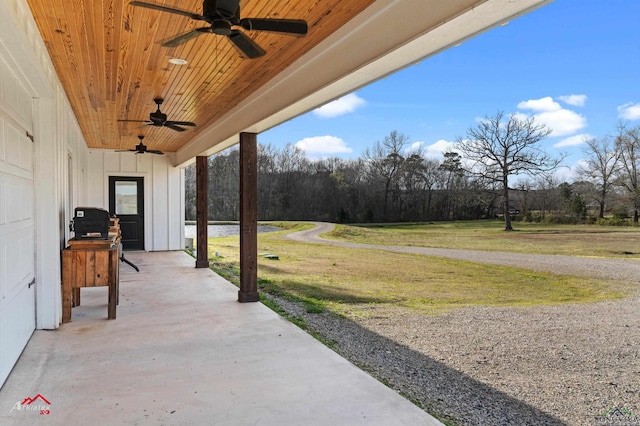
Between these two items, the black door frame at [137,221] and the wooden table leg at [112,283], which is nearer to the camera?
the wooden table leg at [112,283]

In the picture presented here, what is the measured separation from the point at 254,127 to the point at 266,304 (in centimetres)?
212

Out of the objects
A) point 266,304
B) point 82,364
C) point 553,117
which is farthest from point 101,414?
point 553,117

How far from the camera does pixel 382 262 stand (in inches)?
503

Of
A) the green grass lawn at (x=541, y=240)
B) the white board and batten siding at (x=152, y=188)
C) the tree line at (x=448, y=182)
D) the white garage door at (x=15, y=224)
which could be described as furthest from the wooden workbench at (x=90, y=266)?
the tree line at (x=448, y=182)

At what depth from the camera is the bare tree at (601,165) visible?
23.5 meters

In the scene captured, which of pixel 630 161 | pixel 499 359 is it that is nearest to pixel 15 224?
pixel 499 359

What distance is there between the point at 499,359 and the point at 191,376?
2.97 meters

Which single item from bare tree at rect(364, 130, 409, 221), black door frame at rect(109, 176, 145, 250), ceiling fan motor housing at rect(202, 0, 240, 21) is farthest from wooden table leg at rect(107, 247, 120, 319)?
bare tree at rect(364, 130, 409, 221)

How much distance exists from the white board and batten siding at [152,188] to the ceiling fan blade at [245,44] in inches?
337

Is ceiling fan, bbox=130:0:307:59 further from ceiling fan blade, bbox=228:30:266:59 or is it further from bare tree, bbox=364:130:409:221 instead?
bare tree, bbox=364:130:409:221

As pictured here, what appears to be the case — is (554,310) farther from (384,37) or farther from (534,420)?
(384,37)

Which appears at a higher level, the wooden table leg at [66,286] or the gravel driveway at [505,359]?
the wooden table leg at [66,286]

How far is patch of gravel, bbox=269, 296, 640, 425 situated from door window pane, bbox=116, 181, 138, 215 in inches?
235

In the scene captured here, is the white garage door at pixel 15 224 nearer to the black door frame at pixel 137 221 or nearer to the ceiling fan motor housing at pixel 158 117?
the ceiling fan motor housing at pixel 158 117
